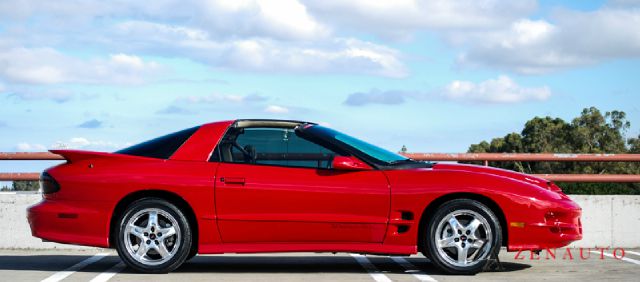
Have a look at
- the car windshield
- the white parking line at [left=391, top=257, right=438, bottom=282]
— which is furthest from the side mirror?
the white parking line at [left=391, top=257, right=438, bottom=282]

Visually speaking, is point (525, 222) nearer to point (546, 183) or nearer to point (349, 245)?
point (546, 183)

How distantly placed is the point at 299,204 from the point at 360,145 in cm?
85

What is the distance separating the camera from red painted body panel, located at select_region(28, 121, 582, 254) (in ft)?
28.2

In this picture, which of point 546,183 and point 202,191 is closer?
point 202,191

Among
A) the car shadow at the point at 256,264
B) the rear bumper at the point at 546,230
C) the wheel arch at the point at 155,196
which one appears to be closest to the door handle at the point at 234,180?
the wheel arch at the point at 155,196

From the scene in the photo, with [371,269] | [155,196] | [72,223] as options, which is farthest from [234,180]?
[371,269]

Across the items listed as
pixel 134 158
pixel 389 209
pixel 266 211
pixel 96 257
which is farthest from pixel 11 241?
pixel 389 209

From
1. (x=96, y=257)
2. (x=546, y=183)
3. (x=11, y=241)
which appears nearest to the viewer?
(x=546, y=183)

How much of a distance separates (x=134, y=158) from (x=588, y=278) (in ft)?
13.7

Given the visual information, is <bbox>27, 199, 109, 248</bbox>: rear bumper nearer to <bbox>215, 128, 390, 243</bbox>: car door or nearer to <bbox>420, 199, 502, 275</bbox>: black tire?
<bbox>215, 128, 390, 243</bbox>: car door

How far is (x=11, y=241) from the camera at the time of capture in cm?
1243

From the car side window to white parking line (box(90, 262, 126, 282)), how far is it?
143 centimetres

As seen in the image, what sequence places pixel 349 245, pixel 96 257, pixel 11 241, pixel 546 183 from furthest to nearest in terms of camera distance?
pixel 11 241
pixel 96 257
pixel 546 183
pixel 349 245

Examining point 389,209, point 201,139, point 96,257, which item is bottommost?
point 96,257
